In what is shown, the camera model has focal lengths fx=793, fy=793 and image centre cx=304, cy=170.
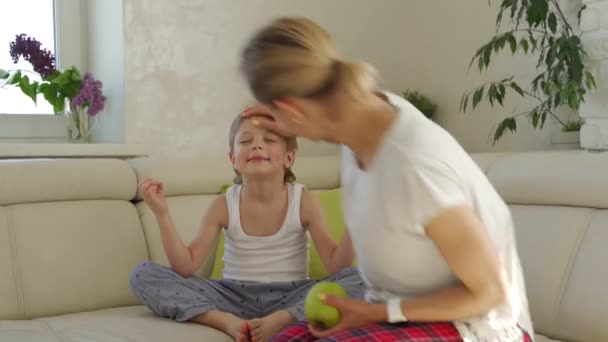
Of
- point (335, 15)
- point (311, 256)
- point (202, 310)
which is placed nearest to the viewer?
point (202, 310)

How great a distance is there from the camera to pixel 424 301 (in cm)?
130

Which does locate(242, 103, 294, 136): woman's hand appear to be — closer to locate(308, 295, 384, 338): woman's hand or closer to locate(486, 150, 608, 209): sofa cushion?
locate(308, 295, 384, 338): woman's hand

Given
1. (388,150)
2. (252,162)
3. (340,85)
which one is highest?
(340,85)

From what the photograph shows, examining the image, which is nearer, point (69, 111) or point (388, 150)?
point (388, 150)

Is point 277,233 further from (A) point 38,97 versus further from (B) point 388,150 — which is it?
(A) point 38,97

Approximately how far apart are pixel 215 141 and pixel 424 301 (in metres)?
1.95

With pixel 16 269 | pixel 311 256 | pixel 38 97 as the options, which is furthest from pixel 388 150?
pixel 38 97

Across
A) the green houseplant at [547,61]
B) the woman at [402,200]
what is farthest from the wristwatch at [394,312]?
the green houseplant at [547,61]

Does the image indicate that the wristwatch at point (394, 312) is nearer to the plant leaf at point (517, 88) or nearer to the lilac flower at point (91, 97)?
the plant leaf at point (517, 88)

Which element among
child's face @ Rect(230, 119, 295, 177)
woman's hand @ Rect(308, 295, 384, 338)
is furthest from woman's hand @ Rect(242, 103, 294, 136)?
woman's hand @ Rect(308, 295, 384, 338)

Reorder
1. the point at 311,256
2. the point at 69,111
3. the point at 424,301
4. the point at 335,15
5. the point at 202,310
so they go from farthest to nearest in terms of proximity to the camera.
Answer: the point at 335,15, the point at 69,111, the point at 311,256, the point at 202,310, the point at 424,301

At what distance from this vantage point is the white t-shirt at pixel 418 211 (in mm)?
1254

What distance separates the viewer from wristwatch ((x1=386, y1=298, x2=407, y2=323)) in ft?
4.28

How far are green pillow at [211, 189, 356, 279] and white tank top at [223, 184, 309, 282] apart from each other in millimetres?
146
